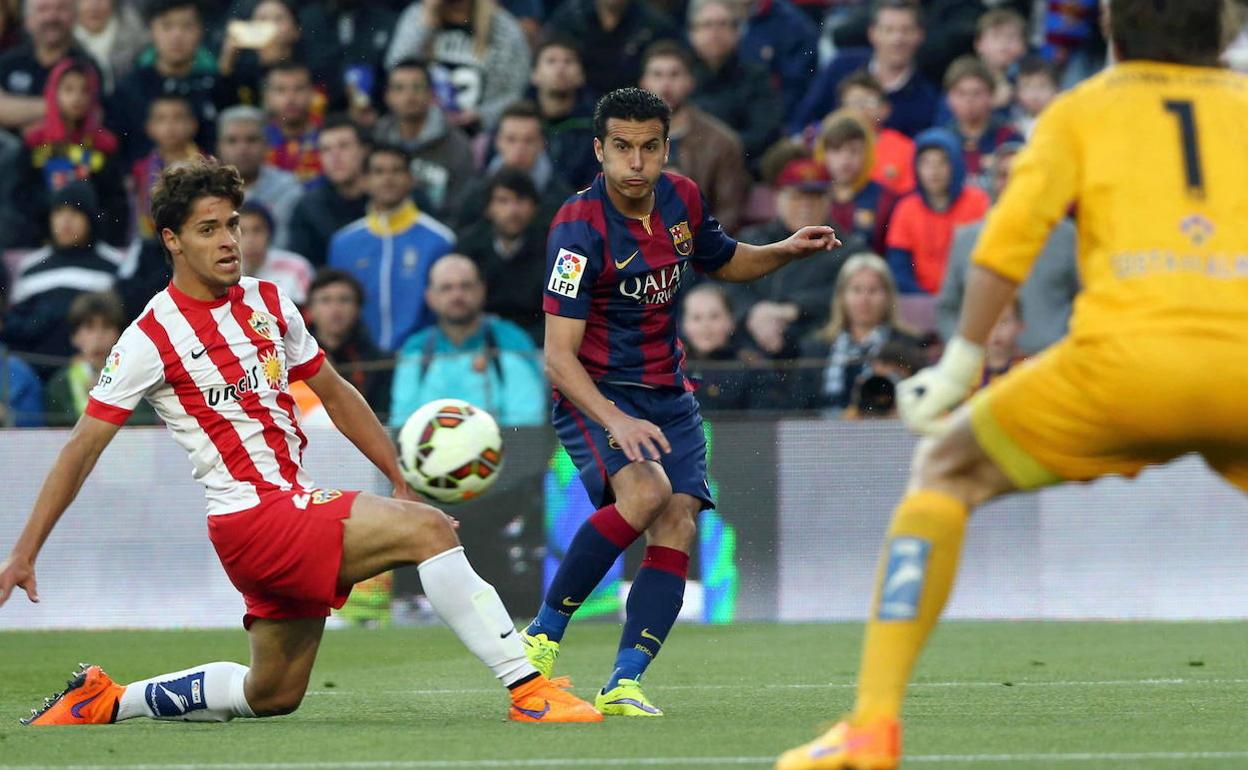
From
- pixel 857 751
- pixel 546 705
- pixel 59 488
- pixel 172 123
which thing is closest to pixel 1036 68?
pixel 172 123

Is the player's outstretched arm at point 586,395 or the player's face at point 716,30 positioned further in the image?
the player's face at point 716,30

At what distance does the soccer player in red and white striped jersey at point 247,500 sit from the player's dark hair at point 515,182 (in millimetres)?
6380

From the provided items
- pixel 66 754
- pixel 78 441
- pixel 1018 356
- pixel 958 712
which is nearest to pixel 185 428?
pixel 78 441

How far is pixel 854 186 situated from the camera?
13516 millimetres

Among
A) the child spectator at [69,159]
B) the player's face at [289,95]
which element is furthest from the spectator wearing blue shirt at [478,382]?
the child spectator at [69,159]

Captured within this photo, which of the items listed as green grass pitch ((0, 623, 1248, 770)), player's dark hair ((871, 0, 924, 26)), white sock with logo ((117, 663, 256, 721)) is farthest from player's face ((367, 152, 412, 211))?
white sock with logo ((117, 663, 256, 721))

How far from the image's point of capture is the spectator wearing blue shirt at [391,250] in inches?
527

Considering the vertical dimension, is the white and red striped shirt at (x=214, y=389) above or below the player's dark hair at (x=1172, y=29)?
below

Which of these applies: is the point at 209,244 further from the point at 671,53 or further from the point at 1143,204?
the point at 671,53

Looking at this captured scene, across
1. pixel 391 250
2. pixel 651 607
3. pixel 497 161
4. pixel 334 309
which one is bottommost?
pixel 651 607

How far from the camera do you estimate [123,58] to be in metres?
15.8

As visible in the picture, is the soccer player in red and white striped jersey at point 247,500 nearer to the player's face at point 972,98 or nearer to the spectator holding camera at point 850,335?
the spectator holding camera at point 850,335

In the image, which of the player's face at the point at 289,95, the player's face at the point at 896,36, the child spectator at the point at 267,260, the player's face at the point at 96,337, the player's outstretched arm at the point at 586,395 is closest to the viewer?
the player's outstretched arm at the point at 586,395

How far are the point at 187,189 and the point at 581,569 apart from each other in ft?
6.60
